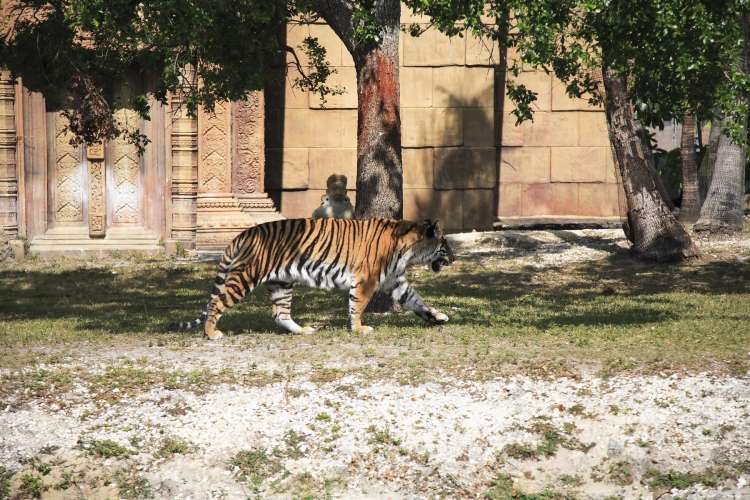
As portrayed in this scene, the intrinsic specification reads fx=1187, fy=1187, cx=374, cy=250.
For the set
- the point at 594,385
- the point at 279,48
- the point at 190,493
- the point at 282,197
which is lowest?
the point at 190,493

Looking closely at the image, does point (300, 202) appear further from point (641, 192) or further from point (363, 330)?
point (363, 330)

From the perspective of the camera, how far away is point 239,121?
1867 centimetres

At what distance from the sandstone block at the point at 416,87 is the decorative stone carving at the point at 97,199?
5253 mm

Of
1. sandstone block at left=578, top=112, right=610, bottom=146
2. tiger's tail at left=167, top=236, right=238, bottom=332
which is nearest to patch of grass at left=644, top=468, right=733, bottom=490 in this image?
tiger's tail at left=167, top=236, right=238, bottom=332

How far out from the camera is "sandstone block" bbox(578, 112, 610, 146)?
69.2ft

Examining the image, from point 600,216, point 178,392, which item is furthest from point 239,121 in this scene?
point 178,392

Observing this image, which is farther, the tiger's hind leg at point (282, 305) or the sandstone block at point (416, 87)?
the sandstone block at point (416, 87)

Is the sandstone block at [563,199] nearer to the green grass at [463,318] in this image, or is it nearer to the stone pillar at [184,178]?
the green grass at [463,318]

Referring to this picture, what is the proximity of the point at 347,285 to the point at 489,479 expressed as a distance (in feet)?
10.9

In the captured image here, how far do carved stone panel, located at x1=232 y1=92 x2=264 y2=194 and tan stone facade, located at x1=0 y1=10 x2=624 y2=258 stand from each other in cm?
2

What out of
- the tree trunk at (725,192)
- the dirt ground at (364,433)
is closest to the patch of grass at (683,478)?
the dirt ground at (364,433)

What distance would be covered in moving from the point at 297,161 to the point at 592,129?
17.4 ft

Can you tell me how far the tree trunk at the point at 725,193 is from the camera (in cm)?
1705

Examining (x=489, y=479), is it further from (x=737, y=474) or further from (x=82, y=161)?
(x=82, y=161)
